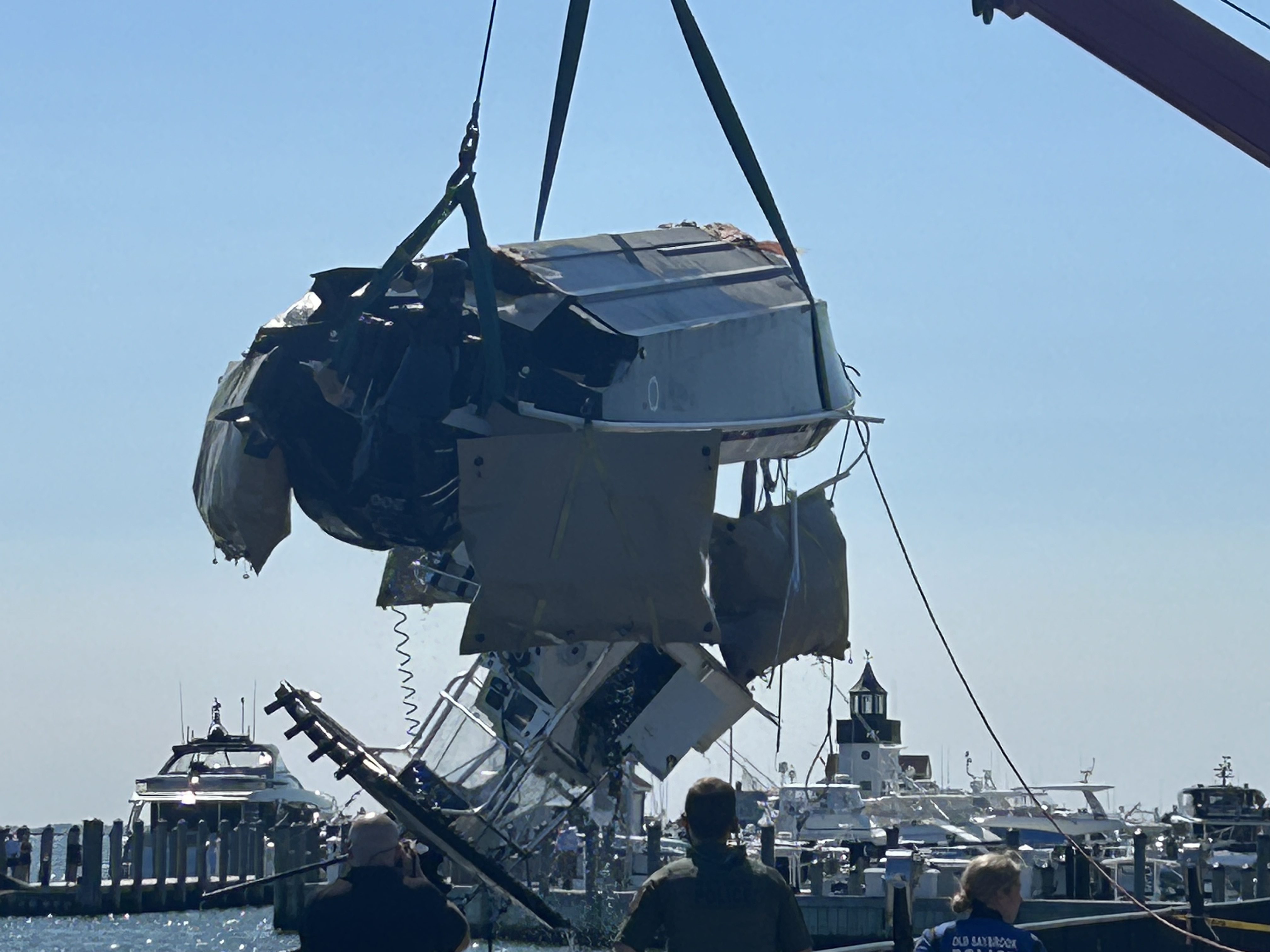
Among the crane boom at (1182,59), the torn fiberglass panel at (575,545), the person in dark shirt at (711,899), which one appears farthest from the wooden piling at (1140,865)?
the person in dark shirt at (711,899)

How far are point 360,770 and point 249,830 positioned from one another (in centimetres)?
3057

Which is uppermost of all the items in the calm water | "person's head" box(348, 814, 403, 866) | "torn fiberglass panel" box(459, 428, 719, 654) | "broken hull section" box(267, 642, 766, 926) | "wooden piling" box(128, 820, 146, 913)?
"torn fiberglass panel" box(459, 428, 719, 654)

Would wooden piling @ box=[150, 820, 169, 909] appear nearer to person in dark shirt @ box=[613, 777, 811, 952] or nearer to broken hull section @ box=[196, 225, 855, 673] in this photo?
broken hull section @ box=[196, 225, 855, 673]

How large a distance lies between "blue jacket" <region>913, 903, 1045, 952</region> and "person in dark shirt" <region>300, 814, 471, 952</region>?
6.21 ft

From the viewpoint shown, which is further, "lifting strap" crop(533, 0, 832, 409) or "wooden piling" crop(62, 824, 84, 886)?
"wooden piling" crop(62, 824, 84, 886)

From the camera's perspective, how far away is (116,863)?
4700 centimetres

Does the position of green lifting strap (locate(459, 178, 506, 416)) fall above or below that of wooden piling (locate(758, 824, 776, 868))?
above

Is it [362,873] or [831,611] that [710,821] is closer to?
[362,873]

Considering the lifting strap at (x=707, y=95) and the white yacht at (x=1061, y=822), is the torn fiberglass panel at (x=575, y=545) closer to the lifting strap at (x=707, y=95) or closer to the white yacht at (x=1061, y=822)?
the lifting strap at (x=707, y=95)

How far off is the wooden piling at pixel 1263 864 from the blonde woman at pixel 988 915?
28.6 m

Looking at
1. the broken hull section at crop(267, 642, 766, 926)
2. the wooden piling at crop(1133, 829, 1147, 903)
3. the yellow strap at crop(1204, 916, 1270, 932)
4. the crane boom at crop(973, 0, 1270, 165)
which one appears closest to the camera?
the crane boom at crop(973, 0, 1270, 165)

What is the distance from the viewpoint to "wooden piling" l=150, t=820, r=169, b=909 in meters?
48.8

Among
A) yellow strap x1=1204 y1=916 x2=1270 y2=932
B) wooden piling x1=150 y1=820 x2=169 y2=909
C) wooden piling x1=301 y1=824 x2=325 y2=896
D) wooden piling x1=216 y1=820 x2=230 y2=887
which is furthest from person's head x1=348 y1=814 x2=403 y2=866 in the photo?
wooden piling x1=216 y1=820 x2=230 y2=887

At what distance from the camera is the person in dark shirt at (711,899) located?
24.5 feet
